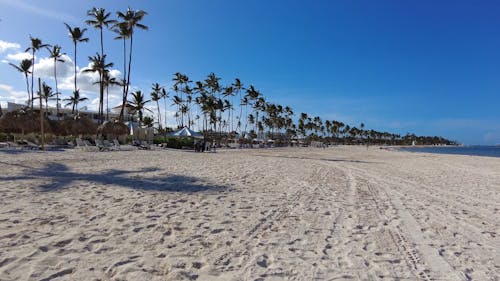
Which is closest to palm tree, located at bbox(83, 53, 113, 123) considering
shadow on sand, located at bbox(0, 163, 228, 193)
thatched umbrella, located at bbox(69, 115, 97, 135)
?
thatched umbrella, located at bbox(69, 115, 97, 135)

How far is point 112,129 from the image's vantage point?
93.1 feet

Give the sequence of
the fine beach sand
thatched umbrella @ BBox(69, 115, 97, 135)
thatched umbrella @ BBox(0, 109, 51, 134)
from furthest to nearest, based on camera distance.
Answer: thatched umbrella @ BBox(69, 115, 97, 135) → thatched umbrella @ BBox(0, 109, 51, 134) → the fine beach sand

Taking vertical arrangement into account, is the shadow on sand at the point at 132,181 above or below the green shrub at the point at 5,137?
below

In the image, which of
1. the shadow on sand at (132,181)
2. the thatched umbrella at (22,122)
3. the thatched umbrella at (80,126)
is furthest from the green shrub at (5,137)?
the shadow on sand at (132,181)

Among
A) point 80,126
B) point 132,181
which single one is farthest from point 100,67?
point 132,181

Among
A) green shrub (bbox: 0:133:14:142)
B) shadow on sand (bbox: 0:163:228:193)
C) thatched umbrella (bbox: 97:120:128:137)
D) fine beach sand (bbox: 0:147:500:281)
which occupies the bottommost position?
fine beach sand (bbox: 0:147:500:281)

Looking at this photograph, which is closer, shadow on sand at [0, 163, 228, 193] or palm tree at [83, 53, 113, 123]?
shadow on sand at [0, 163, 228, 193]

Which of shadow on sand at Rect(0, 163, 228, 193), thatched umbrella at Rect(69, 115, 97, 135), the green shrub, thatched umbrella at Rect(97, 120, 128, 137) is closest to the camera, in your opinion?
shadow on sand at Rect(0, 163, 228, 193)

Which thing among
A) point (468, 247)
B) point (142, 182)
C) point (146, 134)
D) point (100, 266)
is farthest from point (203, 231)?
point (146, 134)

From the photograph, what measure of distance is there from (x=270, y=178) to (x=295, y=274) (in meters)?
6.58

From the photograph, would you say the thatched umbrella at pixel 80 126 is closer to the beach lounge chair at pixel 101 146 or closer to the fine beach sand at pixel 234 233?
the beach lounge chair at pixel 101 146

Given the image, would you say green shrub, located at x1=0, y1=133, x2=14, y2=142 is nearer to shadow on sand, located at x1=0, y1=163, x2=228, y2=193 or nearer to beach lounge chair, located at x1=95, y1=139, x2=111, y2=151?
beach lounge chair, located at x1=95, y1=139, x2=111, y2=151

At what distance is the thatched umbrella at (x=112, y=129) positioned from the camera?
27741mm

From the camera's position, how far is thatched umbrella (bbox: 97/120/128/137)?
27.7m
